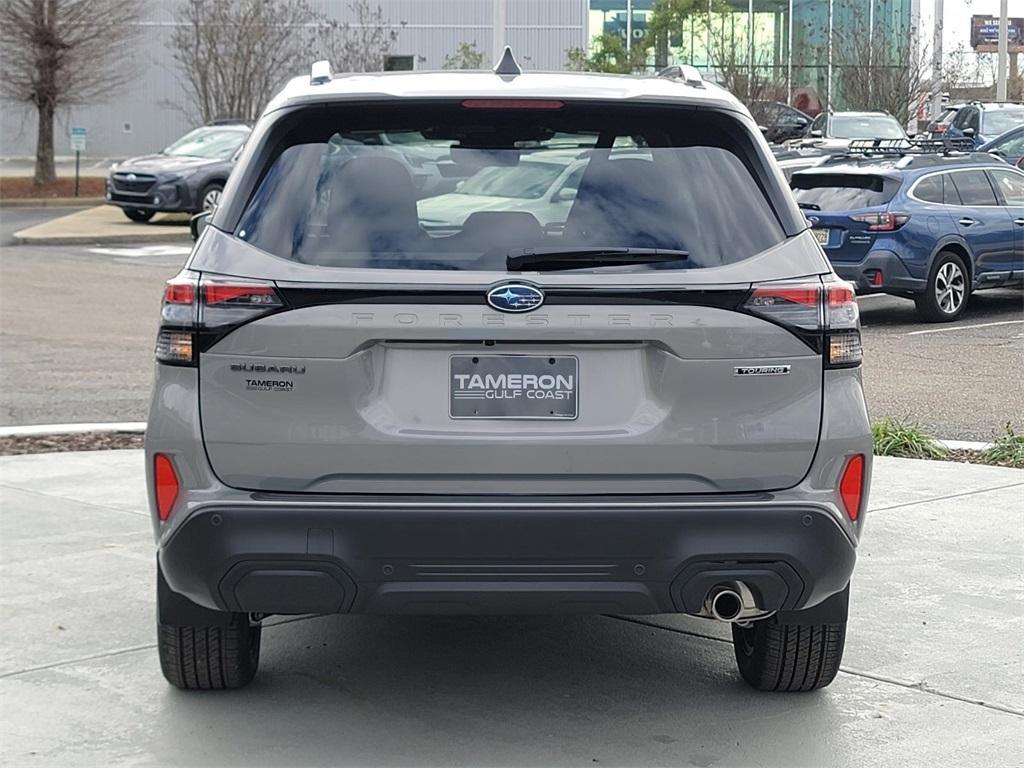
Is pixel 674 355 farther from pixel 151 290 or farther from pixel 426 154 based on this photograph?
pixel 151 290

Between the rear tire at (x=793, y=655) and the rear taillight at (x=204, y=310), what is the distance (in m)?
1.79

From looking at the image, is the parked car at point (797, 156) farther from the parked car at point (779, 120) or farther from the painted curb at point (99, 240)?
the painted curb at point (99, 240)

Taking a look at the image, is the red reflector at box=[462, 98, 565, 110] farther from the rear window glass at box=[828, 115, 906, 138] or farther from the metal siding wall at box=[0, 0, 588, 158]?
the metal siding wall at box=[0, 0, 588, 158]

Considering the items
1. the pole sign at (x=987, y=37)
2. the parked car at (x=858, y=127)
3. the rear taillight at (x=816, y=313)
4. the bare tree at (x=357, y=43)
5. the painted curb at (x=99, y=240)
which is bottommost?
the painted curb at (x=99, y=240)

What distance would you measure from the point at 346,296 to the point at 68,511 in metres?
3.95

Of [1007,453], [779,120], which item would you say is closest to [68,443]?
[1007,453]

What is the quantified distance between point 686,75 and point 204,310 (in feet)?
5.42

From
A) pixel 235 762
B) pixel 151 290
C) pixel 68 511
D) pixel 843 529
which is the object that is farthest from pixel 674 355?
pixel 151 290

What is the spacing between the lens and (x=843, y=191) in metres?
15.8

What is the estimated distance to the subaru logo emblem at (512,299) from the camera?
400 cm

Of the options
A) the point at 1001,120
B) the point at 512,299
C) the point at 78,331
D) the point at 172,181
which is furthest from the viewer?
the point at 1001,120

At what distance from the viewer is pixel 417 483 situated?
4008 millimetres

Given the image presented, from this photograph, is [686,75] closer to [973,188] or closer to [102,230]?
[973,188]

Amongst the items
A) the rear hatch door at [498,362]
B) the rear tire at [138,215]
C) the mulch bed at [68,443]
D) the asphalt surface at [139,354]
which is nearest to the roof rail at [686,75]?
the rear hatch door at [498,362]
